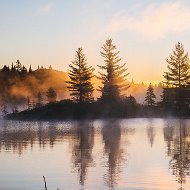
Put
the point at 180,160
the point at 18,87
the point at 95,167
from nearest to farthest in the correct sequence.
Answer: the point at 95,167, the point at 180,160, the point at 18,87

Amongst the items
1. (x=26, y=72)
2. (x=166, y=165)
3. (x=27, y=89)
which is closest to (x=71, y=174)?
(x=166, y=165)

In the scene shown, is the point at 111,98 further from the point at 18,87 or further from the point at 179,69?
the point at 18,87

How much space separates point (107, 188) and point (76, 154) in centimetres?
878

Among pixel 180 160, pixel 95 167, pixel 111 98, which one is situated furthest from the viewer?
pixel 111 98

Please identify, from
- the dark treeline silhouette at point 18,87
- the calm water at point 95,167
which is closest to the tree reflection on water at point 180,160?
the calm water at point 95,167

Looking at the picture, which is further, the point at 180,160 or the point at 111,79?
the point at 111,79

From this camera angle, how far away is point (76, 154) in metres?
22.0

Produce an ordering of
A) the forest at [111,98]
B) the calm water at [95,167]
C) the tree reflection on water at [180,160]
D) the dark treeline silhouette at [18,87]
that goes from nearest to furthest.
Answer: the calm water at [95,167] → the tree reflection on water at [180,160] → the forest at [111,98] → the dark treeline silhouette at [18,87]

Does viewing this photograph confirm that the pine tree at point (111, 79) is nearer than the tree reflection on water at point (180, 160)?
No

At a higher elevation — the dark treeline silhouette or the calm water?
the dark treeline silhouette

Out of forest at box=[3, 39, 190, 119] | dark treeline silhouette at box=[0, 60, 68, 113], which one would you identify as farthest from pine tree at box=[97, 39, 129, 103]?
dark treeline silhouette at box=[0, 60, 68, 113]

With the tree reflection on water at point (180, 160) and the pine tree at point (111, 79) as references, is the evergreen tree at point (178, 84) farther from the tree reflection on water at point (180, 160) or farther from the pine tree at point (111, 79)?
the tree reflection on water at point (180, 160)

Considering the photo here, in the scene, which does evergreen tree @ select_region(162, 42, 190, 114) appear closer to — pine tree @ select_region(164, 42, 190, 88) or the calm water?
pine tree @ select_region(164, 42, 190, 88)

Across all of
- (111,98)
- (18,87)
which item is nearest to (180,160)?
(111,98)
